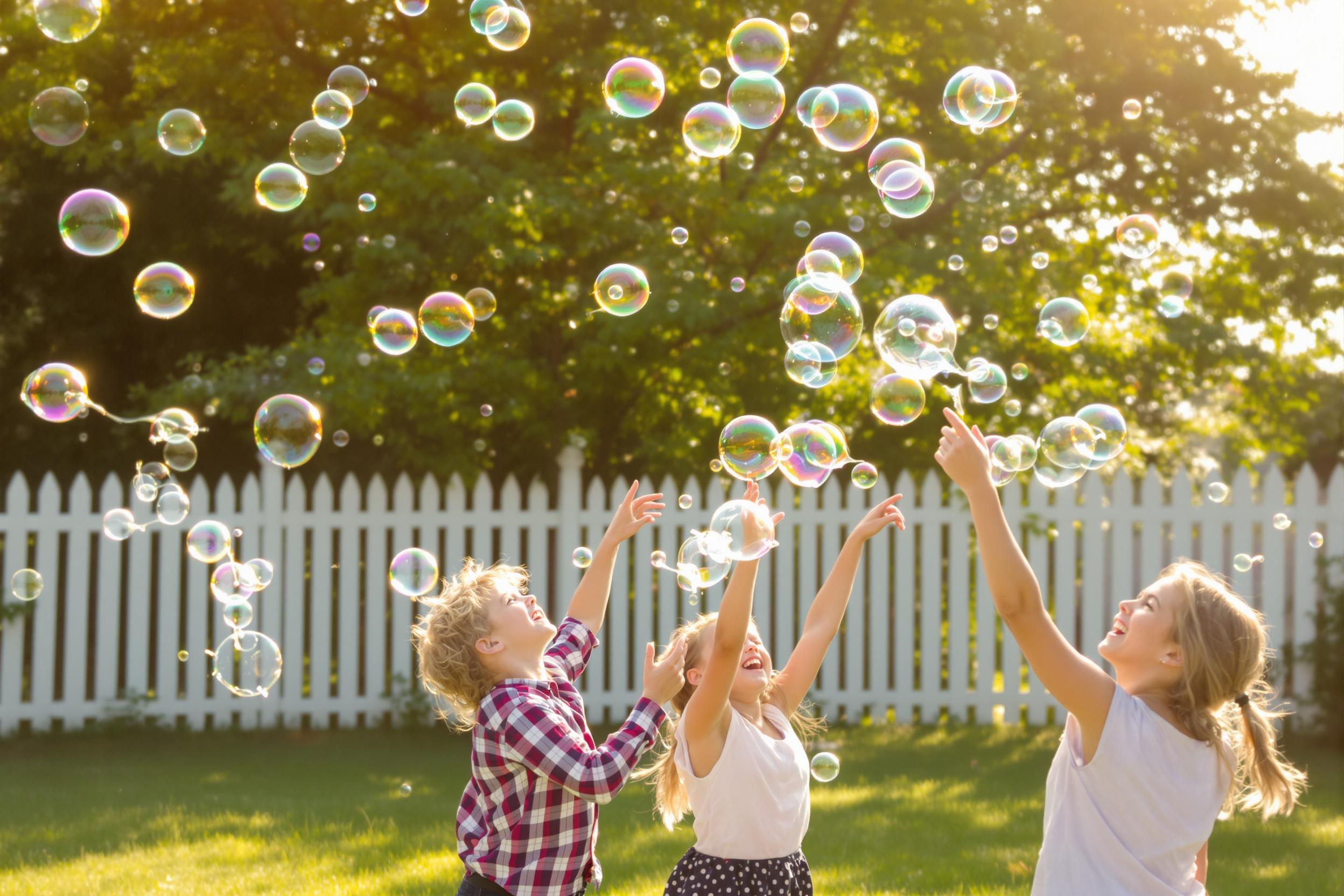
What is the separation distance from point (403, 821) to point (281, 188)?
10.3 feet

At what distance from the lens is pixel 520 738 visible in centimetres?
271

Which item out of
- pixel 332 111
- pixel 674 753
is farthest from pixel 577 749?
pixel 332 111

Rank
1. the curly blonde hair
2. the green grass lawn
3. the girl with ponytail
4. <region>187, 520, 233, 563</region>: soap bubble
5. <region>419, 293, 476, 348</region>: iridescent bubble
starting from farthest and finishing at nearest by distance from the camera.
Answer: <region>419, 293, 476, 348</region>: iridescent bubble → <region>187, 520, 233, 563</region>: soap bubble → the green grass lawn → the curly blonde hair → the girl with ponytail

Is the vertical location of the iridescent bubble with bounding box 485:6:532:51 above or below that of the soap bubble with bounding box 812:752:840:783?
above

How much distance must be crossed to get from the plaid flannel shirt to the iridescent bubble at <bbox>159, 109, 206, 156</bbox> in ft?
14.7

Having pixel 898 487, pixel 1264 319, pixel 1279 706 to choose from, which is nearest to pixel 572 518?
pixel 898 487

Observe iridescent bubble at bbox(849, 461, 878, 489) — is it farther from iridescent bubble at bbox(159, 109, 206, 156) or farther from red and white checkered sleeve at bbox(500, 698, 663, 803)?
iridescent bubble at bbox(159, 109, 206, 156)

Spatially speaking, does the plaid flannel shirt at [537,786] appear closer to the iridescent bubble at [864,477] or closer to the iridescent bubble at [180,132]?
the iridescent bubble at [864,477]

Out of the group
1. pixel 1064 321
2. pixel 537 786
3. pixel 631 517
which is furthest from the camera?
pixel 1064 321

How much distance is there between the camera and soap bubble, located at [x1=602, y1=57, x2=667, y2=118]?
575cm

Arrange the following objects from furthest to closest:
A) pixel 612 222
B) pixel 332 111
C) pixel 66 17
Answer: pixel 612 222 < pixel 332 111 < pixel 66 17

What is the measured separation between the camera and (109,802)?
6344 millimetres

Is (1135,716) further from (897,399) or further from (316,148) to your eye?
(316,148)

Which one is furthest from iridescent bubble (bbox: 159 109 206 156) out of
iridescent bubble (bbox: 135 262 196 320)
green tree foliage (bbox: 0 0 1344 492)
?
green tree foliage (bbox: 0 0 1344 492)
